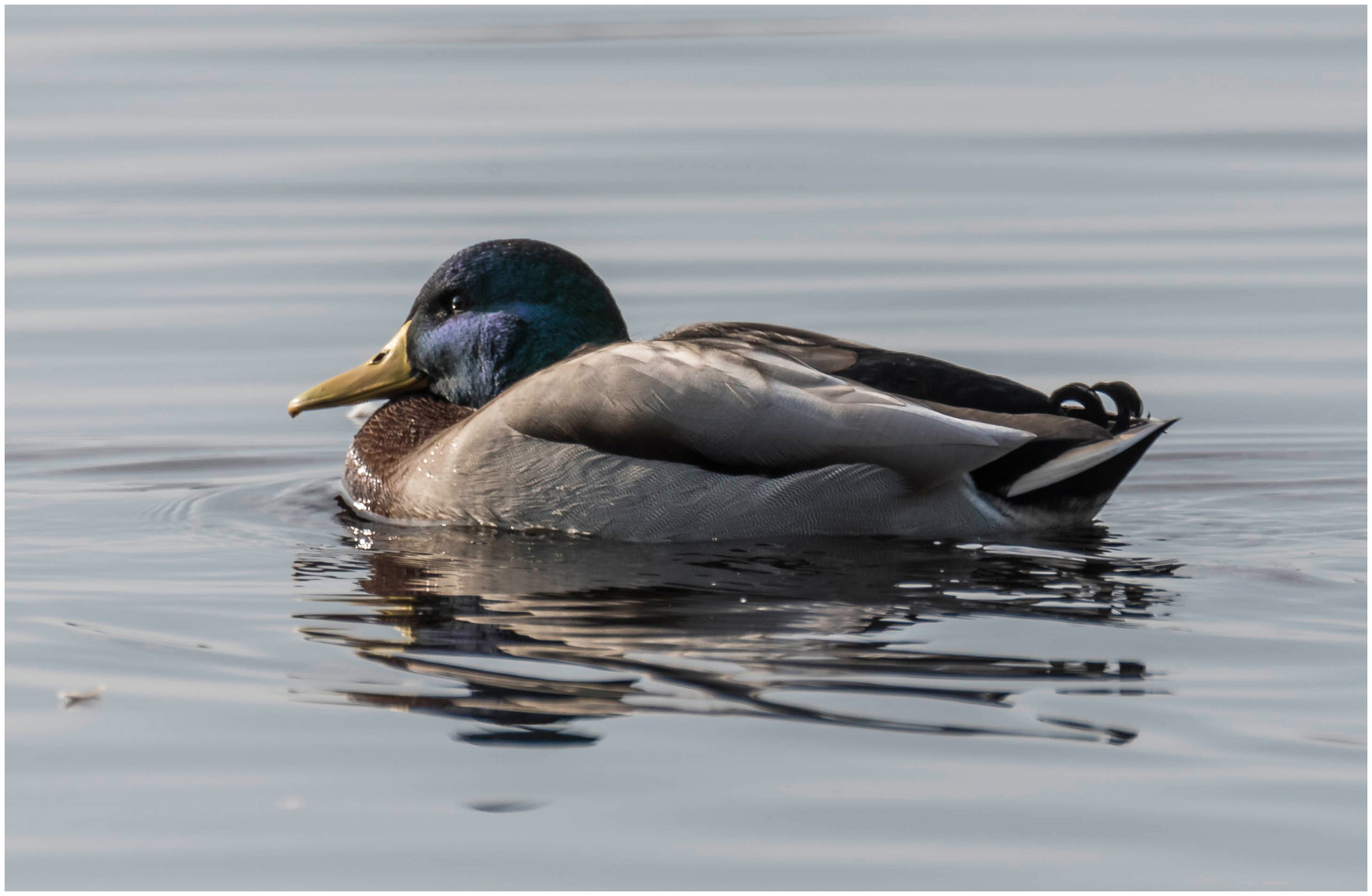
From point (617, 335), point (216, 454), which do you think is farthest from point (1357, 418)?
point (216, 454)

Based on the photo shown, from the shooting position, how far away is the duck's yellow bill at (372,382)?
30.2 feet

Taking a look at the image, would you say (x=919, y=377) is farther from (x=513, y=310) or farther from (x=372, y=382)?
(x=372, y=382)

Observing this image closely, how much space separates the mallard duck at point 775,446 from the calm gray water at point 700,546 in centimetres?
16

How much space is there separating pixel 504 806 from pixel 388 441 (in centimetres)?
398

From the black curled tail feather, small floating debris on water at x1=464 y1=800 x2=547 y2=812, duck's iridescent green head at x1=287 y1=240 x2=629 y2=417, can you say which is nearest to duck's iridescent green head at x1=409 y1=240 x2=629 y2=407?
duck's iridescent green head at x1=287 y1=240 x2=629 y2=417

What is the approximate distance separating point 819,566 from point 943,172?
25.0ft

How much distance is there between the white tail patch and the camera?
24.8ft

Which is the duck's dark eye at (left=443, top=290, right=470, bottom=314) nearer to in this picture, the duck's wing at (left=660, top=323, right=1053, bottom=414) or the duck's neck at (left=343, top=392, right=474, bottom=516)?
the duck's neck at (left=343, top=392, right=474, bottom=516)

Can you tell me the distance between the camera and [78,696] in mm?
6098

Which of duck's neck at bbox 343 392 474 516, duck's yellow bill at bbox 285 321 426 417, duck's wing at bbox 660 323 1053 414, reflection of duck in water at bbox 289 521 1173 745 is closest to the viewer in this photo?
reflection of duck in water at bbox 289 521 1173 745

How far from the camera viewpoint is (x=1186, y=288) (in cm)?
1214

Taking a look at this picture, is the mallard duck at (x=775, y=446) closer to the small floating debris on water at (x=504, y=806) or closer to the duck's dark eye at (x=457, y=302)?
the duck's dark eye at (x=457, y=302)

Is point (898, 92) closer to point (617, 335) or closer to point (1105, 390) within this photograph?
point (617, 335)

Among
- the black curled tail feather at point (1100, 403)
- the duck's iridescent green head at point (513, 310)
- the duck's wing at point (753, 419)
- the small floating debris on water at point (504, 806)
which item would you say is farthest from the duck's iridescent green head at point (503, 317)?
the small floating debris on water at point (504, 806)
